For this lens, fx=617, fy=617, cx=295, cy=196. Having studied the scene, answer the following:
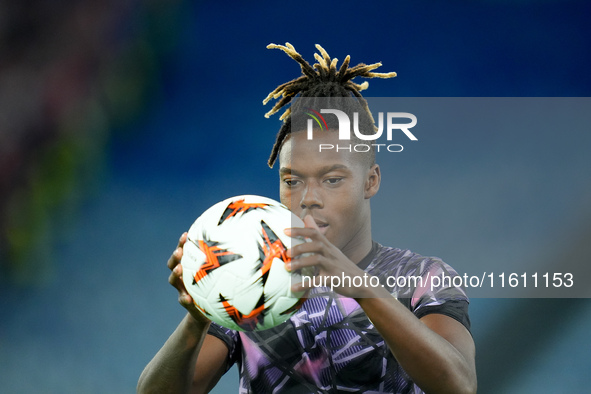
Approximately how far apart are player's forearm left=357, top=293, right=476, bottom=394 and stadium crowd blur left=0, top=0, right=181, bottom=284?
283 centimetres

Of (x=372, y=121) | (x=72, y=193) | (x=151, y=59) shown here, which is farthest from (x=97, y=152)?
(x=372, y=121)

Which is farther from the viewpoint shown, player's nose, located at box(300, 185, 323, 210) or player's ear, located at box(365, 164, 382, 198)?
player's ear, located at box(365, 164, 382, 198)

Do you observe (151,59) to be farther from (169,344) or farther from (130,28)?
(169,344)

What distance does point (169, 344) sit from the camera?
1771 mm

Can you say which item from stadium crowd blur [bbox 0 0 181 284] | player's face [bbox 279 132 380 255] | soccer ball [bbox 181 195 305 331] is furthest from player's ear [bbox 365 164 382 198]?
stadium crowd blur [bbox 0 0 181 284]

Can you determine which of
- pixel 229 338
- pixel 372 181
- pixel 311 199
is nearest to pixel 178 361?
pixel 229 338

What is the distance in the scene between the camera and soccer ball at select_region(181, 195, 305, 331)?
59.1 inches

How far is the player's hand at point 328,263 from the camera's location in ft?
4.59

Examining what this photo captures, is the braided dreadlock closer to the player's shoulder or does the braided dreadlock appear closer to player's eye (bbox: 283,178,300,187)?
player's eye (bbox: 283,178,300,187)

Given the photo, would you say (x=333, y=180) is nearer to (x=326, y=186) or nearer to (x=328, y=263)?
(x=326, y=186)

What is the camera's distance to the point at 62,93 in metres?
3.96

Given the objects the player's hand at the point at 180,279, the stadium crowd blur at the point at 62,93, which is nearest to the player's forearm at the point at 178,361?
the player's hand at the point at 180,279

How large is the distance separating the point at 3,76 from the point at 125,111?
31.1 inches

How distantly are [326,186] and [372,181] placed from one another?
23cm
